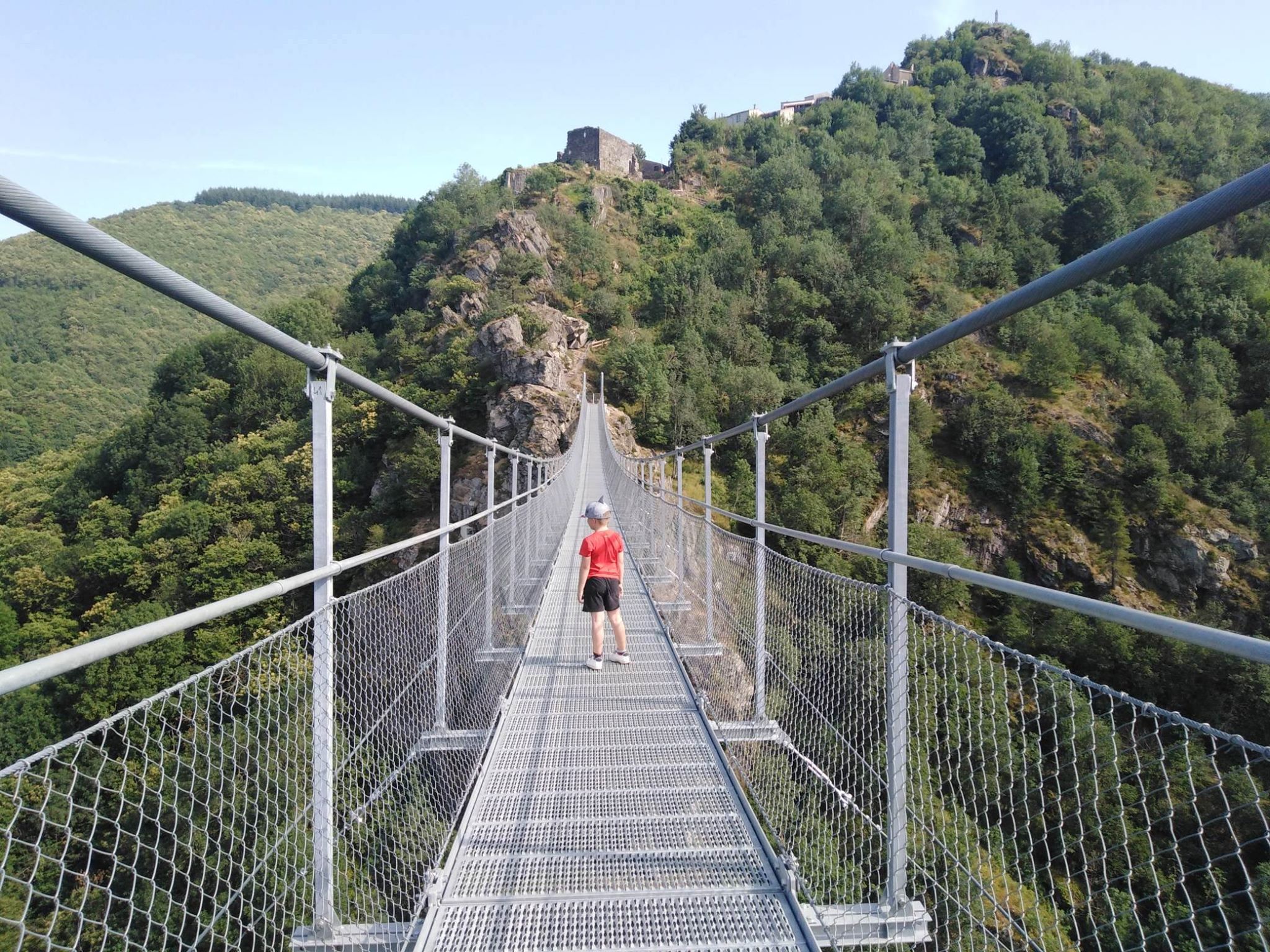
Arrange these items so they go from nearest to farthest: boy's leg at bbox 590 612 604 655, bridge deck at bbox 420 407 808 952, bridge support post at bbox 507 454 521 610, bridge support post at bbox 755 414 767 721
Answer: bridge deck at bbox 420 407 808 952, bridge support post at bbox 755 414 767 721, boy's leg at bbox 590 612 604 655, bridge support post at bbox 507 454 521 610

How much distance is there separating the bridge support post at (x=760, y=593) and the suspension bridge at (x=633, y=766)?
0.02 m

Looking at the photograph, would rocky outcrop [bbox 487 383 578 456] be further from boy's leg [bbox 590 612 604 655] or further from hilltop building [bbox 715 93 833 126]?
hilltop building [bbox 715 93 833 126]

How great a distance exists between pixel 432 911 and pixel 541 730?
1.11 m

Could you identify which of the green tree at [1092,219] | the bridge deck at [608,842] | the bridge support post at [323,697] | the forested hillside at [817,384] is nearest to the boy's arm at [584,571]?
the bridge deck at [608,842]

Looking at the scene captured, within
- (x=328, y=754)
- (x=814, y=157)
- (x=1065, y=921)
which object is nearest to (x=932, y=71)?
(x=814, y=157)

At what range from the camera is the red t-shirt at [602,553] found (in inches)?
140

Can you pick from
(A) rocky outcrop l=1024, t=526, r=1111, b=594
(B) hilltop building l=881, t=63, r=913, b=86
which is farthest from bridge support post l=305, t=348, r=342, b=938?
(B) hilltop building l=881, t=63, r=913, b=86

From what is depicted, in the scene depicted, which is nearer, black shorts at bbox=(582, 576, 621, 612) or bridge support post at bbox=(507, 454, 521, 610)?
black shorts at bbox=(582, 576, 621, 612)

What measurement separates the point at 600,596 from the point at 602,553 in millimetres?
233

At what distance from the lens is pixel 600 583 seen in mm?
3521

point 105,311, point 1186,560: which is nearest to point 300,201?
point 105,311

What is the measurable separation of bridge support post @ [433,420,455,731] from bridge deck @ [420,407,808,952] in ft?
0.87

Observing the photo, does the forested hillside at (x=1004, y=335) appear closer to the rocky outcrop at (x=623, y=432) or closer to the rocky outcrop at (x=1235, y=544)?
the rocky outcrop at (x=1235, y=544)

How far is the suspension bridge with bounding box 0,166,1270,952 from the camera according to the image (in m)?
0.91
